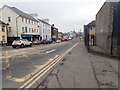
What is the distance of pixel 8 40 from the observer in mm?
36000

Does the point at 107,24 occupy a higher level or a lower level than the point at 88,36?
higher

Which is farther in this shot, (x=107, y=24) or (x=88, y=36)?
(x=88, y=36)

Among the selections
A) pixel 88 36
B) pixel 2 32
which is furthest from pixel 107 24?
pixel 2 32

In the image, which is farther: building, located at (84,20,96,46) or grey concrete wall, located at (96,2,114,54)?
building, located at (84,20,96,46)

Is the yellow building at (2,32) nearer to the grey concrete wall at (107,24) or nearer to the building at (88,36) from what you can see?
the building at (88,36)

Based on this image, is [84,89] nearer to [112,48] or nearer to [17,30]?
[112,48]

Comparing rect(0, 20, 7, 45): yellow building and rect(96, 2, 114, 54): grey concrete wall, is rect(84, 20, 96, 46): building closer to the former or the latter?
rect(96, 2, 114, 54): grey concrete wall

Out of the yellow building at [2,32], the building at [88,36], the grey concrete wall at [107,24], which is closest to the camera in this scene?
the grey concrete wall at [107,24]

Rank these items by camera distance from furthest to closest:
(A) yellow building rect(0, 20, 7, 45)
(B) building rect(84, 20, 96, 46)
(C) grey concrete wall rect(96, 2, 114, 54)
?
(A) yellow building rect(0, 20, 7, 45)
(B) building rect(84, 20, 96, 46)
(C) grey concrete wall rect(96, 2, 114, 54)

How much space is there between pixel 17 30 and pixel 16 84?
3646 centimetres

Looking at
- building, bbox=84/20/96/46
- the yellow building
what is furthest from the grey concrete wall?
the yellow building

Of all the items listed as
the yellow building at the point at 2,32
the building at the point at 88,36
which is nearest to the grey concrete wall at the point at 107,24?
the building at the point at 88,36

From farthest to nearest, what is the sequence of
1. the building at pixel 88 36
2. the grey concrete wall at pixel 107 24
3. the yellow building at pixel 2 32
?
the yellow building at pixel 2 32 < the building at pixel 88 36 < the grey concrete wall at pixel 107 24

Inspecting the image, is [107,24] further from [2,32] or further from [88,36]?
[2,32]
